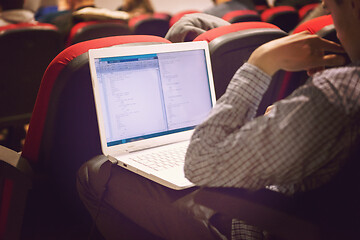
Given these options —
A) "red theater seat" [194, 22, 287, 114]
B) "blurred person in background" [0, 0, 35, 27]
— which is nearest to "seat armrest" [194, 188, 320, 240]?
"red theater seat" [194, 22, 287, 114]

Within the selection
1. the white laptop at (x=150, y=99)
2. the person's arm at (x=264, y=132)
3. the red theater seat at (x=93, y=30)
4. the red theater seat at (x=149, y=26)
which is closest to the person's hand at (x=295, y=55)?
the person's arm at (x=264, y=132)

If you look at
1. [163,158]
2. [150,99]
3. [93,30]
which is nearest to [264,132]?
[163,158]

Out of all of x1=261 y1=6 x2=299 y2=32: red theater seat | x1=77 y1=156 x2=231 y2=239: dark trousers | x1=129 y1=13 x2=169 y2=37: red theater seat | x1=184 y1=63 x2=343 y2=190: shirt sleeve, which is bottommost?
x1=77 y1=156 x2=231 y2=239: dark trousers

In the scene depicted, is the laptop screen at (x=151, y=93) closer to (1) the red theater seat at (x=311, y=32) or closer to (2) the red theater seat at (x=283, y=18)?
(1) the red theater seat at (x=311, y=32)

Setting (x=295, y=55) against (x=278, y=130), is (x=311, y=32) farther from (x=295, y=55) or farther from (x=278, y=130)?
(x=278, y=130)

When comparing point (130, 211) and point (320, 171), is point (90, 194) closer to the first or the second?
point (130, 211)

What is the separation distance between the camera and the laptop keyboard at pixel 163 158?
3.89ft

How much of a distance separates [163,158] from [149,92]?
9.5 inches

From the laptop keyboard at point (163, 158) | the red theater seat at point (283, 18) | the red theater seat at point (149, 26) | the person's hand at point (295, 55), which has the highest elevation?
the red theater seat at point (149, 26)

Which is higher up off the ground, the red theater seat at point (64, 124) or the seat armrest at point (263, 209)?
the red theater seat at point (64, 124)

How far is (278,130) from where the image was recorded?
2.76ft

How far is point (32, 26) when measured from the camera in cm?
264

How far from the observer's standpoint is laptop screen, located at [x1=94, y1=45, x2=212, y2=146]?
1.28 m

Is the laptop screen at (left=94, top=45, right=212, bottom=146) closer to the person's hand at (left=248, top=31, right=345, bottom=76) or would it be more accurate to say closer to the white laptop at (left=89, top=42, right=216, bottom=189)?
the white laptop at (left=89, top=42, right=216, bottom=189)
